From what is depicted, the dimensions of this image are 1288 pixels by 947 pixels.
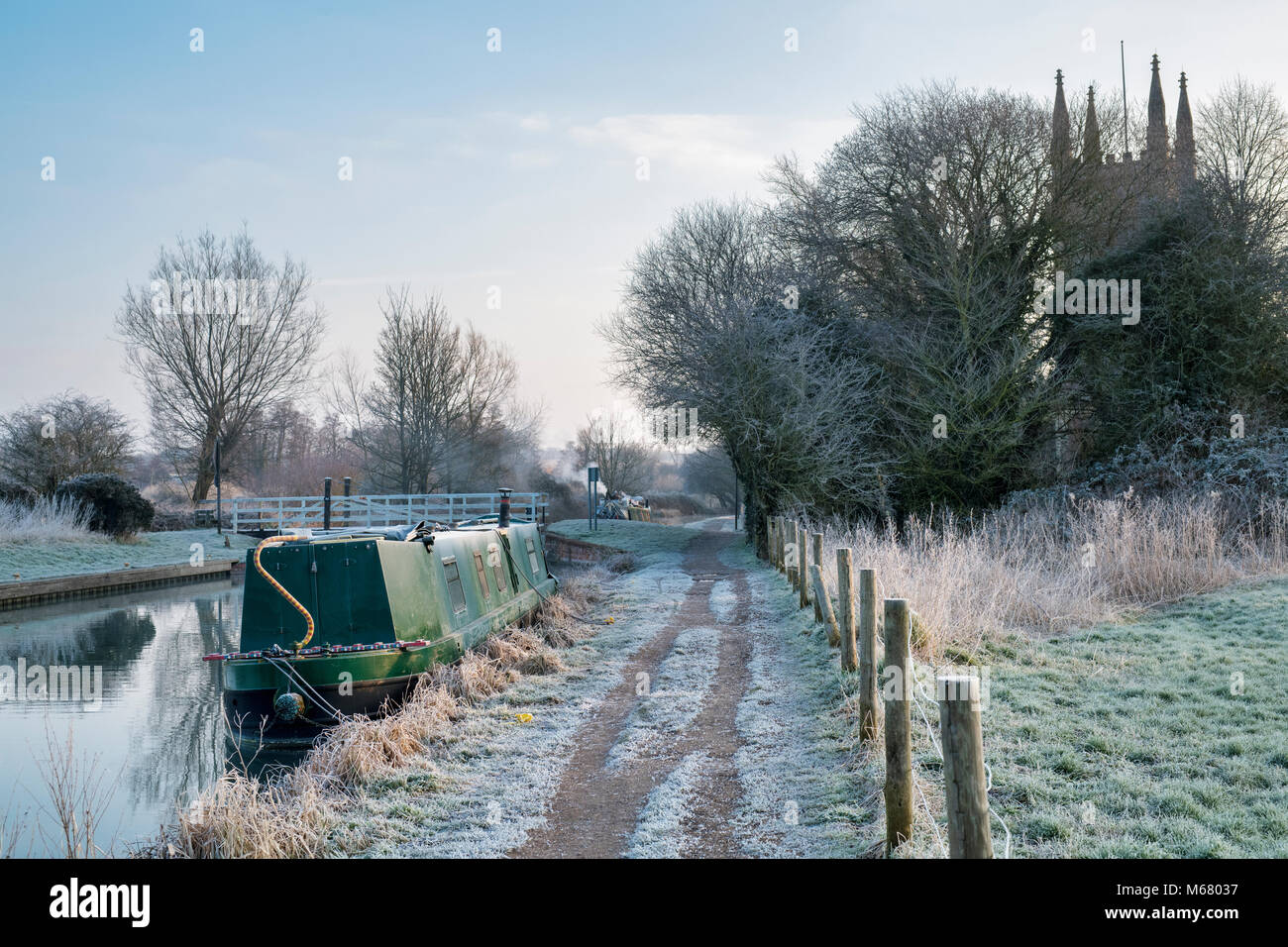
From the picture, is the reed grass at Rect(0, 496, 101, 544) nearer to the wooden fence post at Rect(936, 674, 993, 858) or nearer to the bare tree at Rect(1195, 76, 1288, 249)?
the wooden fence post at Rect(936, 674, 993, 858)

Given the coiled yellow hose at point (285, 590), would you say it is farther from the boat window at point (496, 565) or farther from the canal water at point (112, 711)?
the boat window at point (496, 565)

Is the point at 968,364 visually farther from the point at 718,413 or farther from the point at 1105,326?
the point at 718,413

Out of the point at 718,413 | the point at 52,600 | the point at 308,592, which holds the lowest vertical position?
the point at 52,600

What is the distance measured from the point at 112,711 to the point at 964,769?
9.65m

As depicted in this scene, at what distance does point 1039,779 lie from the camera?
4.77 meters

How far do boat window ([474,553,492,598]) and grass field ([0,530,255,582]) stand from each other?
1091 centimetres

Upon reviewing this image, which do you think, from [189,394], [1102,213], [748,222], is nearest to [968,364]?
[1102,213]

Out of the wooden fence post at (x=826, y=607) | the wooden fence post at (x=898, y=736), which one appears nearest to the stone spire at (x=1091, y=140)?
the wooden fence post at (x=826, y=607)

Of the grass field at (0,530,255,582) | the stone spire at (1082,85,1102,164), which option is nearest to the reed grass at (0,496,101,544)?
the grass field at (0,530,255,582)

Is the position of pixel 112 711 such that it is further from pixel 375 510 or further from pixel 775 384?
pixel 375 510

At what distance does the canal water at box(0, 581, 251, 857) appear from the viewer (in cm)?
665

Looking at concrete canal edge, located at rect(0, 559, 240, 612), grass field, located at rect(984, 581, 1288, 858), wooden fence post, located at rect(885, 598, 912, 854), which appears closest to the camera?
wooden fence post, located at rect(885, 598, 912, 854)

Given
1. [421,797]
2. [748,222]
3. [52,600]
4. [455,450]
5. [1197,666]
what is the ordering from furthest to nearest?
[455,450]
[748,222]
[52,600]
[1197,666]
[421,797]

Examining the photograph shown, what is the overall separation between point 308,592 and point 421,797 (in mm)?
3107
